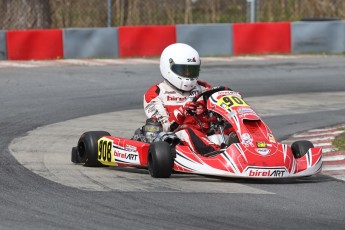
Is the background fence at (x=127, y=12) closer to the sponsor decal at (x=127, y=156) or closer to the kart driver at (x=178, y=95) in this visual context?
the kart driver at (x=178, y=95)

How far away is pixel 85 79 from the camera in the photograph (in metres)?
15.3

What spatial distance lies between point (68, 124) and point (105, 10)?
26.0ft

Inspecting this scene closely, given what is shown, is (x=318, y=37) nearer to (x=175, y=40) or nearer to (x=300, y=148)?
(x=175, y=40)

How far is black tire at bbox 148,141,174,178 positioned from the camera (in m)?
7.70

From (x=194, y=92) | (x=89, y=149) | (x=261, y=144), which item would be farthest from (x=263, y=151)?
(x=89, y=149)

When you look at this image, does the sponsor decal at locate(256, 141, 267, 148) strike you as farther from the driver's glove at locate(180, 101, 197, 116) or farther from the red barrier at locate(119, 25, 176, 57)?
the red barrier at locate(119, 25, 176, 57)

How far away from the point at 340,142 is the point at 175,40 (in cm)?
861

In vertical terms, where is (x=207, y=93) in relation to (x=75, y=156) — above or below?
above

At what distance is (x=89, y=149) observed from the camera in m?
8.48

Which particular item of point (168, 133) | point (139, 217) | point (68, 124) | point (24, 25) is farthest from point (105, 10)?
point (139, 217)

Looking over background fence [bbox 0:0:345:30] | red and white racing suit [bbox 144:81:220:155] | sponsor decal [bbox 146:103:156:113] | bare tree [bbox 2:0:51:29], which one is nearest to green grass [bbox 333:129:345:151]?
red and white racing suit [bbox 144:81:220:155]

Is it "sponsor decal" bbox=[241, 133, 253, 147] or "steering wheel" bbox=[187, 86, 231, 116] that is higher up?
"steering wheel" bbox=[187, 86, 231, 116]

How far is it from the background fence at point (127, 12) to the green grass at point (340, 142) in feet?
28.4

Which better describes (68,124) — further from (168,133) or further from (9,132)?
(168,133)
